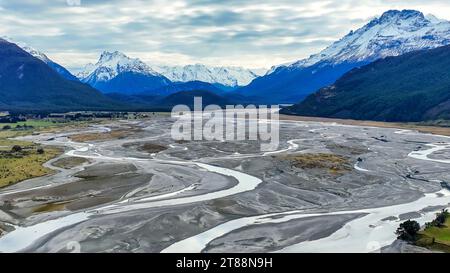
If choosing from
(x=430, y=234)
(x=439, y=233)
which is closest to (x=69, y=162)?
(x=430, y=234)

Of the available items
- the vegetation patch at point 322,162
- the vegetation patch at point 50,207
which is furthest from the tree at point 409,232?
the vegetation patch at point 50,207

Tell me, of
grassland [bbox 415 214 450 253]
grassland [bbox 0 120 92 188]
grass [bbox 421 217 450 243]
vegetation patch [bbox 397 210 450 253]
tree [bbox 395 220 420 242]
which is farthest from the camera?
grassland [bbox 0 120 92 188]

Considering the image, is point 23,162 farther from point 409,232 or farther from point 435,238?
point 435,238

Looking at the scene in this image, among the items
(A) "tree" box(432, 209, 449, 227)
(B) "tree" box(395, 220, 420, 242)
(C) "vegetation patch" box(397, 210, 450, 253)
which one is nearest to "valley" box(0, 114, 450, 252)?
(B) "tree" box(395, 220, 420, 242)

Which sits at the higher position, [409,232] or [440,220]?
[440,220]

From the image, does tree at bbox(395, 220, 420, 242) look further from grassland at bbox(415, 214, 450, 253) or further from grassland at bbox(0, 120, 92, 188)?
grassland at bbox(0, 120, 92, 188)

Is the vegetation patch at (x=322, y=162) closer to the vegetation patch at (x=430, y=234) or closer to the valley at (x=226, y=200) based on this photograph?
the valley at (x=226, y=200)
